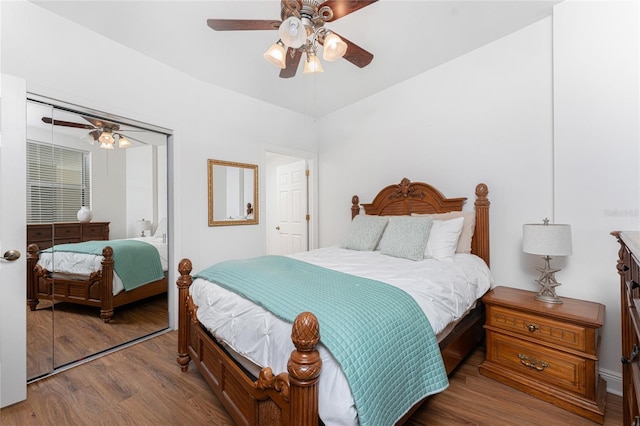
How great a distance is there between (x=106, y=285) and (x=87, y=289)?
140 mm

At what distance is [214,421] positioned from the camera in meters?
1.60

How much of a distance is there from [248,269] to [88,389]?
4.49 ft

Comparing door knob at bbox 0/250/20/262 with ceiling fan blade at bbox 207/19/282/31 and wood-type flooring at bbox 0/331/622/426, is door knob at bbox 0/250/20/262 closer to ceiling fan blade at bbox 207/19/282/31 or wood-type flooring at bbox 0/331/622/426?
wood-type flooring at bbox 0/331/622/426

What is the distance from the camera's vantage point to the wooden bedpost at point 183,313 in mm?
2066

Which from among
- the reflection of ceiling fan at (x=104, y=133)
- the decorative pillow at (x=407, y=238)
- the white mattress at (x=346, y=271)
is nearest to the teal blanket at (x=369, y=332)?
the white mattress at (x=346, y=271)

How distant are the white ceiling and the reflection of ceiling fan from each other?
0.72m

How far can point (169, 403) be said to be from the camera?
174cm

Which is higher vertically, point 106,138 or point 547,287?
point 106,138

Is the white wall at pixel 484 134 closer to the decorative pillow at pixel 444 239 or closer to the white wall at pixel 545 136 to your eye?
the white wall at pixel 545 136

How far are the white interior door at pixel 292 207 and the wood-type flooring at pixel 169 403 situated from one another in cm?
265

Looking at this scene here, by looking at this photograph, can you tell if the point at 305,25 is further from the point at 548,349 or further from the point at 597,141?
the point at 548,349

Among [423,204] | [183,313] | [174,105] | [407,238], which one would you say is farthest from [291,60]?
[183,313]

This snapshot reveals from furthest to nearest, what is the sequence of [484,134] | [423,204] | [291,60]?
[423,204] → [484,134] → [291,60]

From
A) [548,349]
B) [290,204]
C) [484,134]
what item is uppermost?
[484,134]
